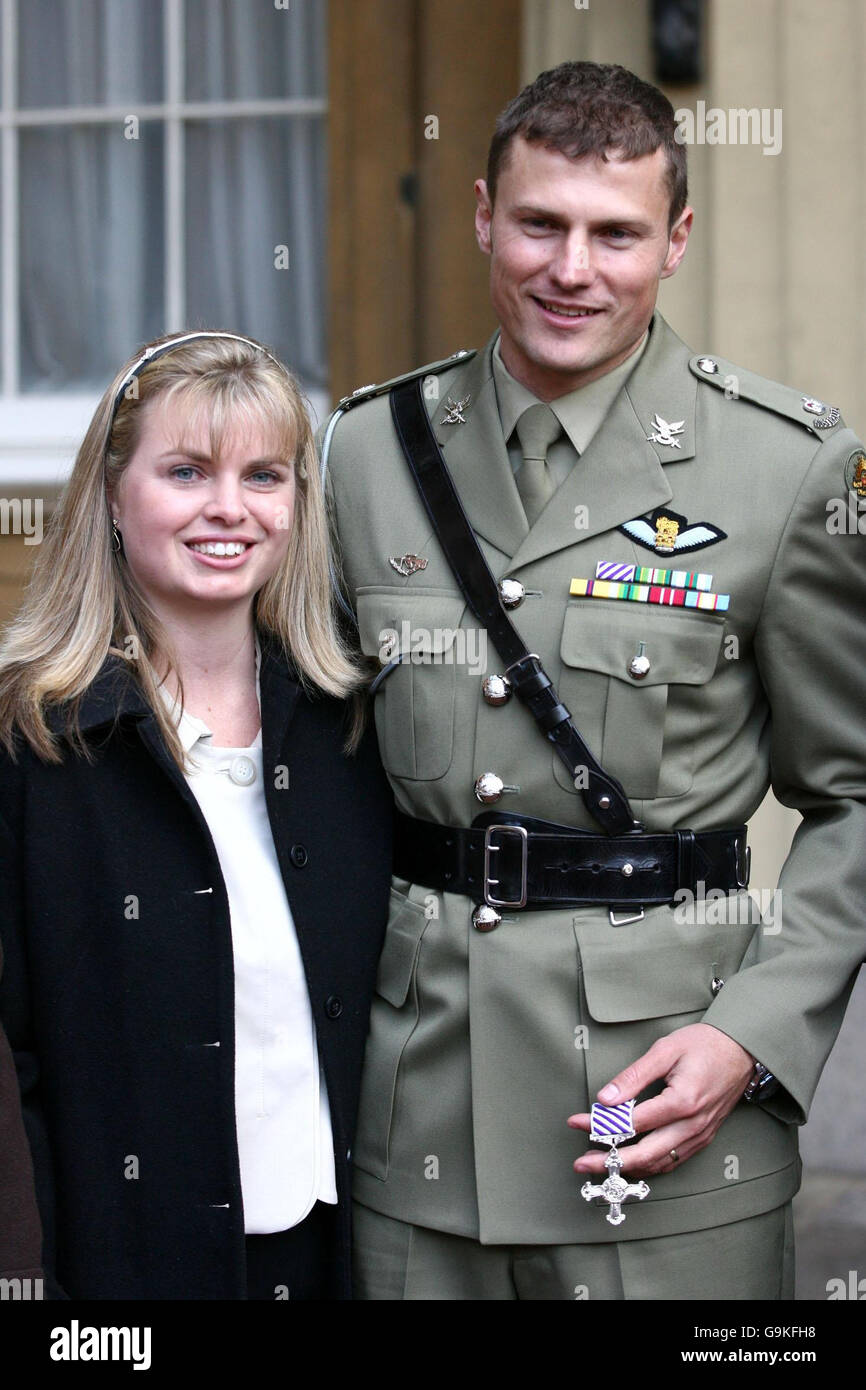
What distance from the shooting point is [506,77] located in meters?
4.80

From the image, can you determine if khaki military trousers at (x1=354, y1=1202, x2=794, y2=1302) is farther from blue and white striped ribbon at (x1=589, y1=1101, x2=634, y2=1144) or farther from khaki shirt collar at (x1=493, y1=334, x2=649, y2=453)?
khaki shirt collar at (x1=493, y1=334, x2=649, y2=453)

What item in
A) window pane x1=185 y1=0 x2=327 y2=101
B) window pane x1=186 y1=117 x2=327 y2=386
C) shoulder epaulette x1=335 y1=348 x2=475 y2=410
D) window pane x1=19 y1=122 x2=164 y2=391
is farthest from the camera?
window pane x1=19 y1=122 x2=164 y2=391

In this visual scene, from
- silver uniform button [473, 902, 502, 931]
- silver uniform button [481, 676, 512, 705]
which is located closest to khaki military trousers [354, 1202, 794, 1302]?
silver uniform button [473, 902, 502, 931]

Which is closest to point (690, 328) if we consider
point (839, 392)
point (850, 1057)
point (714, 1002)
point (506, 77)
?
point (839, 392)

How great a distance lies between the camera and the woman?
233 cm

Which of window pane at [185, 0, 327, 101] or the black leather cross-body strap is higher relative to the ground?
window pane at [185, 0, 327, 101]

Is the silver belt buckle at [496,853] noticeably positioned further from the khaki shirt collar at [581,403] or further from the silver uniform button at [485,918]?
the khaki shirt collar at [581,403]

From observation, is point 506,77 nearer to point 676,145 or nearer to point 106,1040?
point 676,145

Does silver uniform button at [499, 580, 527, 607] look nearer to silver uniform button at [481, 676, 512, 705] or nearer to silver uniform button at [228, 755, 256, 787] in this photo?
silver uniform button at [481, 676, 512, 705]

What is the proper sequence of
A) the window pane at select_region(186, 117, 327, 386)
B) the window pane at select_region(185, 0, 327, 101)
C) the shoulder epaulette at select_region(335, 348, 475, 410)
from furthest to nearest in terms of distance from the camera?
the window pane at select_region(186, 117, 327, 386)
the window pane at select_region(185, 0, 327, 101)
the shoulder epaulette at select_region(335, 348, 475, 410)

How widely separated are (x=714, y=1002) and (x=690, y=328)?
2.26 meters

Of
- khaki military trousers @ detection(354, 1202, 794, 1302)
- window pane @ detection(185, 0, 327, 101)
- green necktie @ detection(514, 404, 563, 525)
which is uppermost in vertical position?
window pane @ detection(185, 0, 327, 101)

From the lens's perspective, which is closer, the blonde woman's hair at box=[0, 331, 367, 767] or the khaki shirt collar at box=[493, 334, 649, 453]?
the blonde woman's hair at box=[0, 331, 367, 767]

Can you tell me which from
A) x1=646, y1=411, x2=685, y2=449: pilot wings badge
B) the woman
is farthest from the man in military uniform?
the woman
